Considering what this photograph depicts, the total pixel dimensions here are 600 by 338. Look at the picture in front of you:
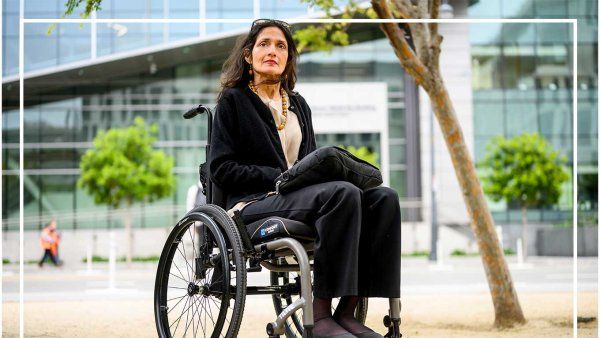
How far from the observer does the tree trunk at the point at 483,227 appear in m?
7.27

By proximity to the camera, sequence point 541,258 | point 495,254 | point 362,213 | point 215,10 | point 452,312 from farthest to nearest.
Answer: point 541,258
point 215,10
point 452,312
point 495,254
point 362,213

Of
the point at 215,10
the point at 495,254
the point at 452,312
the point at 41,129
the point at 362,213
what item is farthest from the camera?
the point at 41,129

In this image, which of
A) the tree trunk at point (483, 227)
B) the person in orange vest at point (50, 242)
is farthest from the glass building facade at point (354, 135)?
the tree trunk at point (483, 227)

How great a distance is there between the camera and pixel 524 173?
2695 cm

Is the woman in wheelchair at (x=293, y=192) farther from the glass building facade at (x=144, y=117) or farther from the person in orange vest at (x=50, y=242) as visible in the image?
the glass building facade at (x=144, y=117)

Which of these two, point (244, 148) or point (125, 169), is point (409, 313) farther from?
point (125, 169)

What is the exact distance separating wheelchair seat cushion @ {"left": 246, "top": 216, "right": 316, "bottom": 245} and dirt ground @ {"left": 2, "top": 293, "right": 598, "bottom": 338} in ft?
8.96

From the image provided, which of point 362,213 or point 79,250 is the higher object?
point 362,213

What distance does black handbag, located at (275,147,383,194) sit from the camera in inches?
131

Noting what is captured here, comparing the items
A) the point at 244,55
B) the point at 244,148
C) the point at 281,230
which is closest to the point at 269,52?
the point at 244,55

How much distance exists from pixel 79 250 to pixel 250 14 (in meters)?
9.82

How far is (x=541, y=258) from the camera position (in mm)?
26844

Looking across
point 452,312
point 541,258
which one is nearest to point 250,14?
point 541,258

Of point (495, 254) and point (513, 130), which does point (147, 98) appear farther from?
point (495, 254)
